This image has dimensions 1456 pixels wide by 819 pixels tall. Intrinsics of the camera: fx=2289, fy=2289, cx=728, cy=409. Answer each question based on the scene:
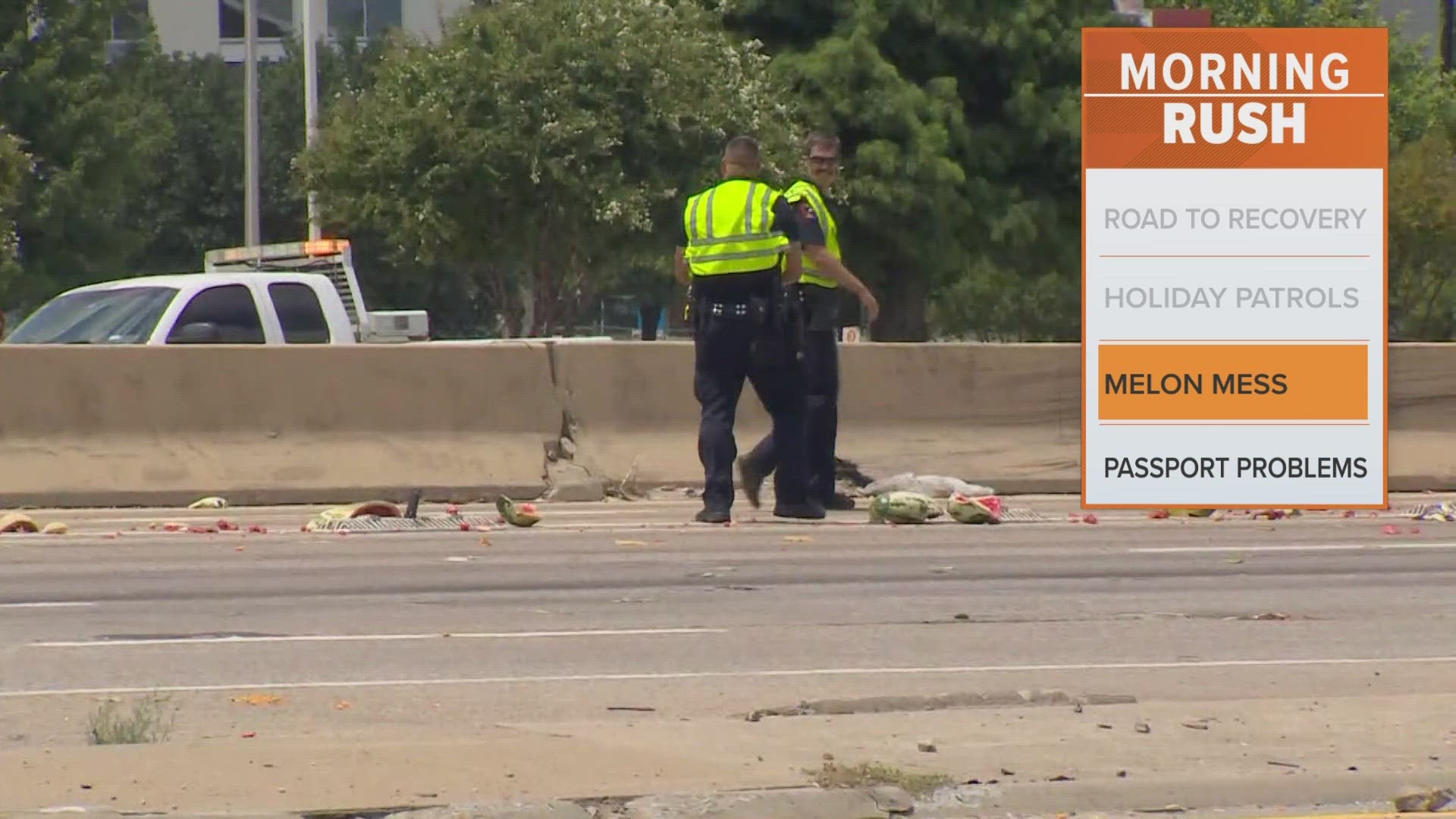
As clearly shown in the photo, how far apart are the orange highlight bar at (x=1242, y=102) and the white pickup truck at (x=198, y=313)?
6.31 metres

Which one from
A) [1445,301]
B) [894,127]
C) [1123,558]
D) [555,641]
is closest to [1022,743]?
[555,641]

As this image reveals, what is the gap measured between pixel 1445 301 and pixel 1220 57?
31034mm

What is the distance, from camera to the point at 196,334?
53.5ft

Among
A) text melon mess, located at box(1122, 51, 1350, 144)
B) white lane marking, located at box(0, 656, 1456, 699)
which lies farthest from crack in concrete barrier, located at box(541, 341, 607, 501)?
white lane marking, located at box(0, 656, 1456, 699)

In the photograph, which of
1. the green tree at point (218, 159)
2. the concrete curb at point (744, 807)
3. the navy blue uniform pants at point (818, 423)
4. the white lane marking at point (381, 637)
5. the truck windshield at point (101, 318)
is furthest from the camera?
the green tree at point (218, 159)

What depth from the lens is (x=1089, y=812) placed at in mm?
6113

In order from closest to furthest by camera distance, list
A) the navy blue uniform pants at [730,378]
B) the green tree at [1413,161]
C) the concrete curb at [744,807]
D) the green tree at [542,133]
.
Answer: the concrete curb at [744,807] → the navy blue uniform pants at [730,378] → the green tree at [542,133] → the green tree at [1413,161]

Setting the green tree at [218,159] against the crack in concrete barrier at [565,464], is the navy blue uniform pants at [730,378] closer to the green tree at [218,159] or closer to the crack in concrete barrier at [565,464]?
the crack in concrete barrier at [565,464]

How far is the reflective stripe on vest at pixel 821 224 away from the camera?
12.8 meters

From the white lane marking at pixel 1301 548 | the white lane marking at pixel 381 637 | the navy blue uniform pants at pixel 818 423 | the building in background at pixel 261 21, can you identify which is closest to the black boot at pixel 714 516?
the navy blue uniform pants at pixel 818 423

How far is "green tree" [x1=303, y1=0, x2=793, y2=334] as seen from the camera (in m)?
28.6

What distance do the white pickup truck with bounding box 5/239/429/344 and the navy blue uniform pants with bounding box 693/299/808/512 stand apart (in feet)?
16.7

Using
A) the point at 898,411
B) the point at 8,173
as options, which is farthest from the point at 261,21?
the point at 898,411

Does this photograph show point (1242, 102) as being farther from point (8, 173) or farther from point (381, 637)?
point (8, 173)
